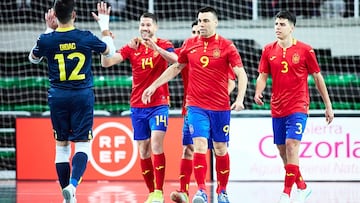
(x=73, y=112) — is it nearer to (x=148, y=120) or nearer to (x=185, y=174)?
(x=148, y=120)

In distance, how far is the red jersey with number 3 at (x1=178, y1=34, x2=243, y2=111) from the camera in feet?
30.8

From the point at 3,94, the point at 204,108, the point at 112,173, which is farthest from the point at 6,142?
the point at 204,108

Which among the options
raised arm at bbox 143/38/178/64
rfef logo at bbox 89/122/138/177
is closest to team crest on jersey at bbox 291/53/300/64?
raised arm at bbox 143/38/178/64

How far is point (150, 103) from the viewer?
389 inches

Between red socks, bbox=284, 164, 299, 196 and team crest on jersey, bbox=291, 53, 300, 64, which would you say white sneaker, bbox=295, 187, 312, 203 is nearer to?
red socks, bbox=284, 164, 299, 196

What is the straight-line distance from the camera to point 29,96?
15703mm

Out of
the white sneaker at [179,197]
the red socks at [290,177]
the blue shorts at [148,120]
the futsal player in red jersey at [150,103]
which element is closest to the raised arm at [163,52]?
the futsal player in red jersey at [150,103]

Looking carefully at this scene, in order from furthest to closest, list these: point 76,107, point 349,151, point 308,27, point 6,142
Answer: point 308,27
point 6,142
point 349,151
point 76,107

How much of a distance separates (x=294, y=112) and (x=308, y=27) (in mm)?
7907

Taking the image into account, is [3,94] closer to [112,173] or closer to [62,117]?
[112,173]

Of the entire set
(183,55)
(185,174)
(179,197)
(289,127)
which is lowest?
(179,197)

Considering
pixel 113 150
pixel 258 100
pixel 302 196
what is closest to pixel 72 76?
pixel 258 100

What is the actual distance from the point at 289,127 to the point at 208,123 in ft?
2.99

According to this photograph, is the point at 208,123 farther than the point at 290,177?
No
